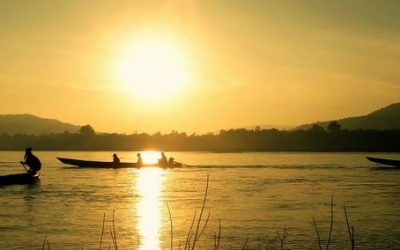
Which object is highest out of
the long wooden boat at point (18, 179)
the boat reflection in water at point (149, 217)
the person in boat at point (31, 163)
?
the person in boat at point (31, 163)

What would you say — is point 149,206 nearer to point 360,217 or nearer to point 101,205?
point 101,205

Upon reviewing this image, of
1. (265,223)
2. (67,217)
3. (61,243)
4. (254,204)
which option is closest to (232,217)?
(265,223)

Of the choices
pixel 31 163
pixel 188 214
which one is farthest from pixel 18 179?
pixel 188 214

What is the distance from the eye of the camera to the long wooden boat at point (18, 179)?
122 feet

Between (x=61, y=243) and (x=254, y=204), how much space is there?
13.2 metres

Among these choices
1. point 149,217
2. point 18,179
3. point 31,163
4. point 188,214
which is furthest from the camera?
point 31,163

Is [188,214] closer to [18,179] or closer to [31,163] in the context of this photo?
[18,179]

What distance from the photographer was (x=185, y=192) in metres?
36.5

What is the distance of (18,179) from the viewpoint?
125 ft

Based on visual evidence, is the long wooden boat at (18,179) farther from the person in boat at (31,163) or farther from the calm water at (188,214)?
the calm water at (188,214)

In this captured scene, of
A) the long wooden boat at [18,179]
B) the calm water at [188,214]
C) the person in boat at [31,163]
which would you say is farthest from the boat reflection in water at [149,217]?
the person in boat at [31,163]

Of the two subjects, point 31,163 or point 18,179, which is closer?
point 18,179

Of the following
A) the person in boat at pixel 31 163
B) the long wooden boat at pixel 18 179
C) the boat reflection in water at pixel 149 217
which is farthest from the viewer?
the person in boat at pixel 31 163

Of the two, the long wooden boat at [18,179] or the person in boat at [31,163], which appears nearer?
the long wooden boat at [18,179]
